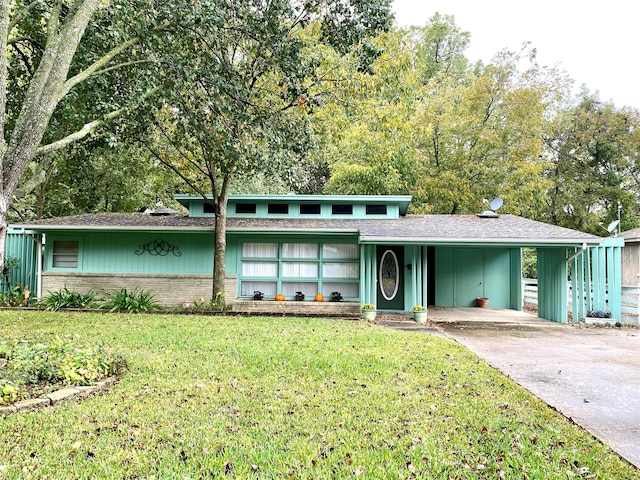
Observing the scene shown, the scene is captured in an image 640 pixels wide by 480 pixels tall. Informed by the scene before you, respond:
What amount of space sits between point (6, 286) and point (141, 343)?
900cm

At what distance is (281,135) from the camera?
9.12m

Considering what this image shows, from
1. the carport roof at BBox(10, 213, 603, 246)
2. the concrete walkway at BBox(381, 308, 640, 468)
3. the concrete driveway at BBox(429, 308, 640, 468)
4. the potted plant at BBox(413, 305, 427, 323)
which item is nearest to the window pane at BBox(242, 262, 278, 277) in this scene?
the carport roof at BBox(10, 213, 603, 246)

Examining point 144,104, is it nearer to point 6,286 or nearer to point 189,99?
point 189,99

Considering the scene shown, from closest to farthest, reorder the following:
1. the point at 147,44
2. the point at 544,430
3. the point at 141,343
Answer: the point at 544,430 → the point at 141,343 → the point at 147,44

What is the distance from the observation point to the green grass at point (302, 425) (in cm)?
301

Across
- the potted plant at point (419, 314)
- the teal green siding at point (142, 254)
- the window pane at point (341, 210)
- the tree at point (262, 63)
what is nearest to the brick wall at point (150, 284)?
the teal green siding at point (142, 254)

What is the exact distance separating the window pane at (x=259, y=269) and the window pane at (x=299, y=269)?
0.29 m

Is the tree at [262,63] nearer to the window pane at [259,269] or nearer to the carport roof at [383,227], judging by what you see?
the carport roof at [383,227]

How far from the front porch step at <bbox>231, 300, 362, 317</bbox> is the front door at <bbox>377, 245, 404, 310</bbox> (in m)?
0.96

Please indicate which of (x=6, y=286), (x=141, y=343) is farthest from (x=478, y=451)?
(x=6, y=286)

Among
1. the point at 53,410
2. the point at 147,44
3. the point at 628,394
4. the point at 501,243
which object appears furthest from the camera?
the point at 501,243

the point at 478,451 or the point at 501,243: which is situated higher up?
the point at 501,243

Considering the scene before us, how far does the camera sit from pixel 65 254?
12.9m

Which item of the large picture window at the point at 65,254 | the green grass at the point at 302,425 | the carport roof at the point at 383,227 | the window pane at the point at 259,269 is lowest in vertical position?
the green grass at the point at 302,425
